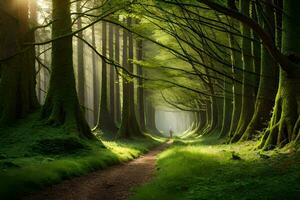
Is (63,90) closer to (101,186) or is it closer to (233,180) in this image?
(101,186)

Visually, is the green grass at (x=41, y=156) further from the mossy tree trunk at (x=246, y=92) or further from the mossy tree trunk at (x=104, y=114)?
the mossy tree trunk at (x=104, y=114)

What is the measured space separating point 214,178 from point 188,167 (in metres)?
2.07

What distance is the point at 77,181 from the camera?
36.4 ft

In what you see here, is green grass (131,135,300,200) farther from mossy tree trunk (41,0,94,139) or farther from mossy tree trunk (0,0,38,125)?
mossy tree trunk (0,0,38,125)

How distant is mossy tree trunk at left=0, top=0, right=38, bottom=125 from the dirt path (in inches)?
214

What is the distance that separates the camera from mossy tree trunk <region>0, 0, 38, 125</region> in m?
16.3

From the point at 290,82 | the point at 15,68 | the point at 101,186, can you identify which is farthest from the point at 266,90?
the point at 15,68

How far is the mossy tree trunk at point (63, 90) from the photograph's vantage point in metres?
16.2

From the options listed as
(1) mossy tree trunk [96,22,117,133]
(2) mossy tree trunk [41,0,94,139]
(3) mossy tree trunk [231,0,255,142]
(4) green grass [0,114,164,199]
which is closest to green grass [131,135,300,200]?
(4) green grass [0,114,164,199]

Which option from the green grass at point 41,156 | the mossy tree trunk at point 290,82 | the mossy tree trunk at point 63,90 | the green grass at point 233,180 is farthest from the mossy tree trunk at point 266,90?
the mossy tree trunk at point 63,90

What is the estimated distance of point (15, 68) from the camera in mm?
16828

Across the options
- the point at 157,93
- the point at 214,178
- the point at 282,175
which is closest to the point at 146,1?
the point at 214,178

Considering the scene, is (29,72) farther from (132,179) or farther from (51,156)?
(132,179)

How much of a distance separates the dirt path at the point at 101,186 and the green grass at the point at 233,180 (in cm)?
80
